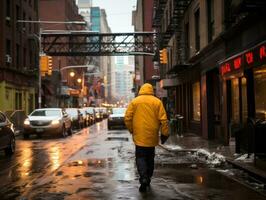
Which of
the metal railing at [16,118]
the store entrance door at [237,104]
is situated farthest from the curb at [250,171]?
the metal railing at [16,118]

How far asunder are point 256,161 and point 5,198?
240 inches

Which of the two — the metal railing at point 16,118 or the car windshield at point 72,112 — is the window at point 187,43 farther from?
the car windshield at point 72,112

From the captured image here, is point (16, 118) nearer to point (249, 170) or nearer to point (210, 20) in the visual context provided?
point (210, 20)

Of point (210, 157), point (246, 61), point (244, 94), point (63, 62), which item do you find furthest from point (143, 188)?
point (63, 62)

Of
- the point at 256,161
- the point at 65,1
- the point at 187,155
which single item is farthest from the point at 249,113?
the point at 65,1

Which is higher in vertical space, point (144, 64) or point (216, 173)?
point (144, 64)

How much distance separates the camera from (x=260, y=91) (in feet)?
55.9

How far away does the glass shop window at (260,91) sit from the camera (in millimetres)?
16594

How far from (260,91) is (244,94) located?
5.92ft

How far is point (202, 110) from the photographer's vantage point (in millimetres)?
25562

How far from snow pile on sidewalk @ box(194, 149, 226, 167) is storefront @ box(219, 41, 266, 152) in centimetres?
72

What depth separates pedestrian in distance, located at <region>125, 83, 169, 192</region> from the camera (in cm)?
964

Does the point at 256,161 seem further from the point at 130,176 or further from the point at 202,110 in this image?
the point at 202,110

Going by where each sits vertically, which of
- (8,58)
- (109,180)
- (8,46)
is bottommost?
(109,180)
